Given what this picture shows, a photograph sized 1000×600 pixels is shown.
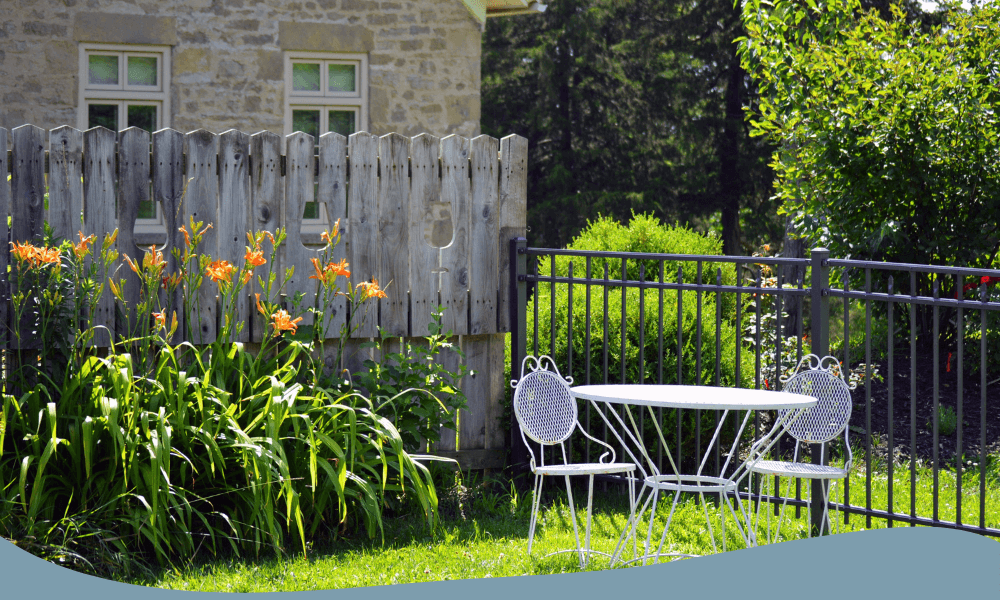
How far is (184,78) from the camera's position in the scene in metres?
8.55

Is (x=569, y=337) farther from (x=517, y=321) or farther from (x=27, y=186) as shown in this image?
(x=27, y=186)

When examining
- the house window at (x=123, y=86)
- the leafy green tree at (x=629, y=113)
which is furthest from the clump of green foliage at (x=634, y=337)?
the leafy green tree at (x=629, y=113)

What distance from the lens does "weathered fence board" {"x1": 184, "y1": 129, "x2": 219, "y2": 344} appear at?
4590mm

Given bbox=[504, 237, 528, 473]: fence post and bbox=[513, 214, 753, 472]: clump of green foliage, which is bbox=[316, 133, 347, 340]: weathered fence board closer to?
bbox=[504, 237, 528, 473]: fence post

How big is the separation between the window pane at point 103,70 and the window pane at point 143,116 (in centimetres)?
30

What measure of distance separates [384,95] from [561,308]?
4322 mm

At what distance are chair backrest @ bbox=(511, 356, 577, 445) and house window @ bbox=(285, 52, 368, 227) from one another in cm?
522

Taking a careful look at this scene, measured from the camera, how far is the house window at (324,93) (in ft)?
29.2

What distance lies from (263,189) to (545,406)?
1.89 meters

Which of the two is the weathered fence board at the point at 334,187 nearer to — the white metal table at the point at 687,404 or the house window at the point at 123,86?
the white metal table at the point at 687,404

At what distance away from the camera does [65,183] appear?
4367mm

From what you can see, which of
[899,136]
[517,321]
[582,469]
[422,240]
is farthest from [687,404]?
[899,136]

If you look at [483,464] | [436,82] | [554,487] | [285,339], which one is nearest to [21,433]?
[285,339]

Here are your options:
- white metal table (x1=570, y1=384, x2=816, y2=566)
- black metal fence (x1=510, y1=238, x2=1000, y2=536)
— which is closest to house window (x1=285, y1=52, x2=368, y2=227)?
black metal fence (x1=510, y1=238, x2=1000, y2=536)
